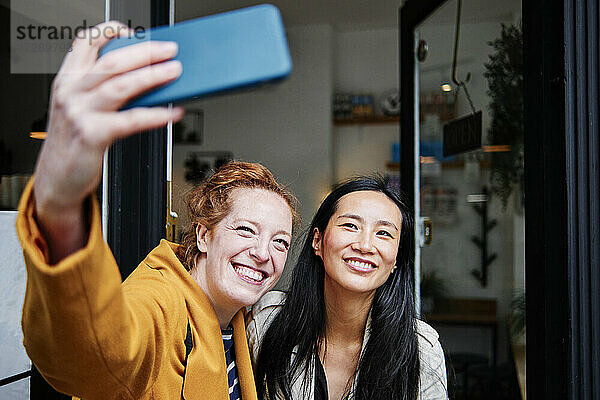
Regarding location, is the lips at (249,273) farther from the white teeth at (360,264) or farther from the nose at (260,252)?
the white teeth at (360,264)

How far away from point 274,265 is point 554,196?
643 mm

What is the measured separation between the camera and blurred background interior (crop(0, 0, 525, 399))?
3.22 metres

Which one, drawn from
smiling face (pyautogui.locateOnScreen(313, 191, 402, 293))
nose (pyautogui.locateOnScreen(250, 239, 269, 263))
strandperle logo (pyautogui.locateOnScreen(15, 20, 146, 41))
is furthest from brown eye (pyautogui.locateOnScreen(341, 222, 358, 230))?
strandperle logo (pyautogui.locateOnScreen(15, 20, 146, 41))

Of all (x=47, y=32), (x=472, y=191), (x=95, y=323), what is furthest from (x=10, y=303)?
(x=472, y=191)

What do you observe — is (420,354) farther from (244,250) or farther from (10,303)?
(10,303)

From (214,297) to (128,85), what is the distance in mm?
800

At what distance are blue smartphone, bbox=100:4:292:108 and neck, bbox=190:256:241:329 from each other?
78cm

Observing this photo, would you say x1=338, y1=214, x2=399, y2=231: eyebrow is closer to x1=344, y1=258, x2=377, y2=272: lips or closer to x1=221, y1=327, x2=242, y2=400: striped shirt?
x1=344, y1=258, x2=377, y2=272: lips

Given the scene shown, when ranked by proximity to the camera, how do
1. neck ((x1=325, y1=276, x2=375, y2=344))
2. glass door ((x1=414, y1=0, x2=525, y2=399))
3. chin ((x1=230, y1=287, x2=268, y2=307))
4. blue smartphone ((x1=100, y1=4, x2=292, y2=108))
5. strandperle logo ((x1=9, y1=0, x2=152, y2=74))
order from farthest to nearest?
1. glass door ((x1=414, y1=0, x2=525, y2=399))
2. neck ((x1=325, y1=276, x2=375, y2=344))
3. strandperle logo ((x1=9, y1=0, x2=152, y2=74))
4. chin ((x1=230, y1=287, x2=268, y2=307))
5. blue smartphone ((x1=100, y1=4, x2=292, y2=108))

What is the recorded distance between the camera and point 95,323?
0.66 m

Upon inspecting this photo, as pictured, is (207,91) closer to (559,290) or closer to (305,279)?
(559,290)

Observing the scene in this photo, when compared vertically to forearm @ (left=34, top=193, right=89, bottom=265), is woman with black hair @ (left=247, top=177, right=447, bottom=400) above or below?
below

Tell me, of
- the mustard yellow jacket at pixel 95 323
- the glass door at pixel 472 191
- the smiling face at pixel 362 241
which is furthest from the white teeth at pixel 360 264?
the glass door at pixel 472 191

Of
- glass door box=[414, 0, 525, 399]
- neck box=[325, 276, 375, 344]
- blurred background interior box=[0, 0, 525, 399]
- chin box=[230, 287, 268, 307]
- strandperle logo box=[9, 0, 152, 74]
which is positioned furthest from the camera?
blurred background interior box=[0, 0, 525, 399]
